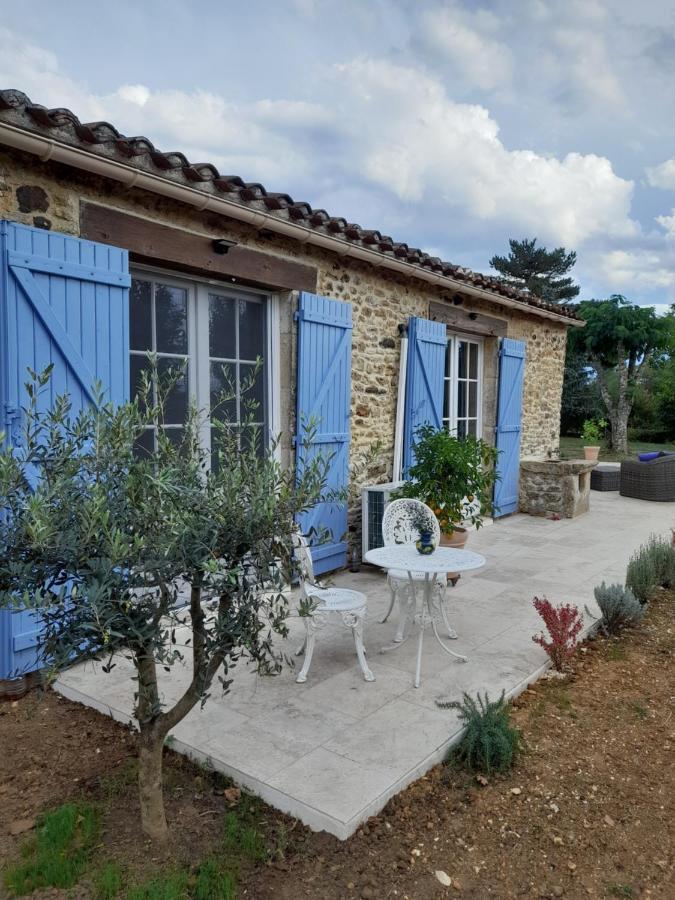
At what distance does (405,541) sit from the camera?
13.4 ft

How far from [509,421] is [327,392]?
3728 mm

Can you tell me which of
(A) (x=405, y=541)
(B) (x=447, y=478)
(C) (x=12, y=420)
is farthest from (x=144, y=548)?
(B) (x=447, y=478)

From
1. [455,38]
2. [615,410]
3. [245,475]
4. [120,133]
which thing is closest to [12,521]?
[245,475]

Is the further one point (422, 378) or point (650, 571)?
point (422, 378)

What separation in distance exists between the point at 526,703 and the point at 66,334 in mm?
3036

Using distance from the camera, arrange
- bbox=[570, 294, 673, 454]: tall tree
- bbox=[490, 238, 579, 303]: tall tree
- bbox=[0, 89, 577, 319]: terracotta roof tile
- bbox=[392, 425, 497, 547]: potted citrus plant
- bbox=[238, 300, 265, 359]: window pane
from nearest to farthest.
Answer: bbox=[0, 89, 577, 319]: terracotta roof tile, bbox=[238, 300, 265, 359]: window pane, bbox=[392, 425, 497, 547]: potted citrus plant, bbox=[570, 294, 673, 454]: tall tree, bbox=[490, 238, 579, 303]: tall tree

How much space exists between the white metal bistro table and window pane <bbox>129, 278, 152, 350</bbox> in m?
1.96

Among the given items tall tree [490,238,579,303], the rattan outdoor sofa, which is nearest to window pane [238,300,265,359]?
the rattan outdoor sofa

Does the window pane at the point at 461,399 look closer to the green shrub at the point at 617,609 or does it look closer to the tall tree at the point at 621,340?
the green shrub at the point at 617,609

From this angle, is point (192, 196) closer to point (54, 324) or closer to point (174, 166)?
point (174, 166)

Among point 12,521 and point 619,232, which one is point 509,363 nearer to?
point 12,521

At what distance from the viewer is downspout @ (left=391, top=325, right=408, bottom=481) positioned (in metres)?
5.73

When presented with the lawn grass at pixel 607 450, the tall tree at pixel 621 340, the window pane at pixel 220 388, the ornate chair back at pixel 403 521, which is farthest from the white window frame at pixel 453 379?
the tall tree at pixel 621 340

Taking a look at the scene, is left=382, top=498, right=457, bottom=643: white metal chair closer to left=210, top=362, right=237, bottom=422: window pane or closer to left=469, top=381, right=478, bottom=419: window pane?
left=210, top=362, right=237, bottom=422: window pane
